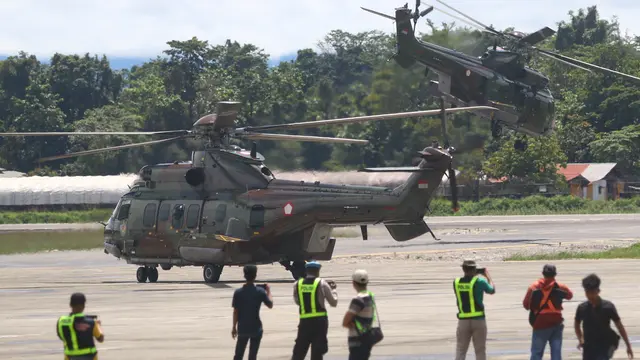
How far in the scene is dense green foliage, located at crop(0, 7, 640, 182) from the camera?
200 ft

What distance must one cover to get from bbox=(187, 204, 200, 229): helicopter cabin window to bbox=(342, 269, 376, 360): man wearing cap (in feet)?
61.9

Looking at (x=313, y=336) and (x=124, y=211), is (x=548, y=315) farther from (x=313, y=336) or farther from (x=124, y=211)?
(x=124, y=211)

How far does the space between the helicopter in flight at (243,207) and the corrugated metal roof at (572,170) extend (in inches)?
2454

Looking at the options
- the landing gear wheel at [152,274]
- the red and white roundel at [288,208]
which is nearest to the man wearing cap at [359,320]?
the red and white roundel at [288,208]

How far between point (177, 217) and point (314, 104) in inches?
1963

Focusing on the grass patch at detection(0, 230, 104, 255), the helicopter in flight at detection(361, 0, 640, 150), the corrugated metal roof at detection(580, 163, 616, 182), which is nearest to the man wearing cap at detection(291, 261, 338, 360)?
the grass patch at detection(0, 230, 104, 255)

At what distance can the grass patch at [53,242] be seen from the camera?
46.1m

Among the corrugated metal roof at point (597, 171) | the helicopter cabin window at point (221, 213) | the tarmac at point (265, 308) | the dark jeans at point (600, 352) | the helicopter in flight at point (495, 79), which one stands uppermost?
the helicopter in flight at point (495, 79)

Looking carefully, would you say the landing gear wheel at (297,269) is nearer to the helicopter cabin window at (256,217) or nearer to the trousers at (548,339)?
the helicopter cabin window at (256,217)

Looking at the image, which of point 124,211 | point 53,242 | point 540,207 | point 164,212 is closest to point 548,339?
point 164,212

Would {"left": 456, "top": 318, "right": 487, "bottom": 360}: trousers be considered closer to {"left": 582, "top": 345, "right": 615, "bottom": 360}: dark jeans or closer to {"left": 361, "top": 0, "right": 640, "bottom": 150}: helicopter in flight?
{"left": 582, "top": 345, "right": 615, "bottom": 360}: dark jeans

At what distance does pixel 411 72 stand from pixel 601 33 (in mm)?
88908

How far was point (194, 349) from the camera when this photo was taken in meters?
16.8

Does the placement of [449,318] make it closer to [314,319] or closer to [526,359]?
[526,359]
